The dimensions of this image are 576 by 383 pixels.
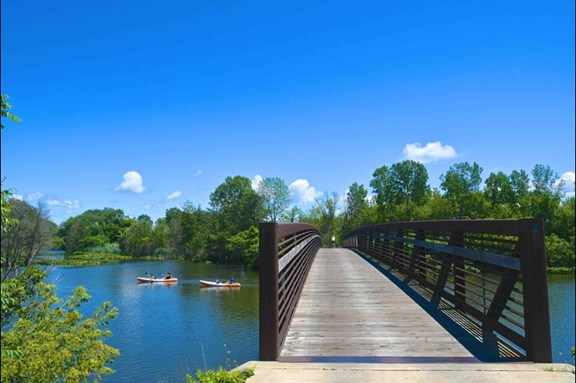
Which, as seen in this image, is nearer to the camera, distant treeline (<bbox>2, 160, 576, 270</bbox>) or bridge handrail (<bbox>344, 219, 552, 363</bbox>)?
bridge handrail (<bbox>344, 219, 552, 363</bbox>)

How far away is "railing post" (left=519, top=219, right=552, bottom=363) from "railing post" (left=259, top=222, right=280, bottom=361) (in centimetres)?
235

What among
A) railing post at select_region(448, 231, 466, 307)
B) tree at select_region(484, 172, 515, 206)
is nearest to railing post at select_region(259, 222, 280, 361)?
railing post at select_region(448, 231, 466, 307)

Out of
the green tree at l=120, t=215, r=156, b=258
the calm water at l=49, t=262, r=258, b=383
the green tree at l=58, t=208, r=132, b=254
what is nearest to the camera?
the calm water at l=49, t=262, r=258, b=383

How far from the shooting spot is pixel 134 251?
9406 centimetres

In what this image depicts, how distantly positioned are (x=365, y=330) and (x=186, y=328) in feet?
58.7

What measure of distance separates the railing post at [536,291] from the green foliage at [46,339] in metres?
5.25

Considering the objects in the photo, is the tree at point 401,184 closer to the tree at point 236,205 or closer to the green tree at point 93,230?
the tree at point 236,205

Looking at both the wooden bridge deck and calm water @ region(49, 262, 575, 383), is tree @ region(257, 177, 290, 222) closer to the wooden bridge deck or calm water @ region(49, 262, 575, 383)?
calm water @ region(49, 262, 575, 383)

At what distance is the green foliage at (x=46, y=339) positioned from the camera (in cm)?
536

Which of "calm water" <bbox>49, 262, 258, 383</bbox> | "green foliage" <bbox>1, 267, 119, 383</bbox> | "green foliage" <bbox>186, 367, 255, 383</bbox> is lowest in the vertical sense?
"calm water" <bbox>49, 262, 258, 383</bbox>

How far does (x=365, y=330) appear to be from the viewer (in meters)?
5.58

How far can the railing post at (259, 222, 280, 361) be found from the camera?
14.5ft

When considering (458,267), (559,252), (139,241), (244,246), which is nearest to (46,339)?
(458,267)

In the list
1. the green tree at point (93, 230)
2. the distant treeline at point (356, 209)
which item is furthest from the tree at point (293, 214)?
the green tree at point (93, 230)
